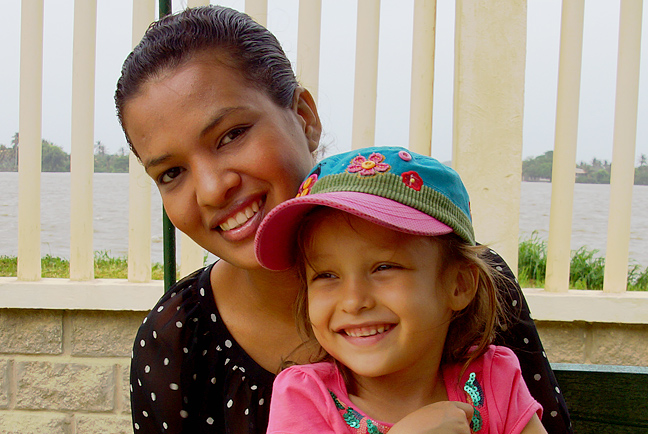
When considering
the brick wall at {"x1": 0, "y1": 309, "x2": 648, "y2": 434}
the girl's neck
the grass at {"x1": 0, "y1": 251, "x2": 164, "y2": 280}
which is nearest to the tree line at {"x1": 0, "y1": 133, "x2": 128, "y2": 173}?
the grass at {"x1": 0, "y1": 251, "x2": 164, "y2": 280}

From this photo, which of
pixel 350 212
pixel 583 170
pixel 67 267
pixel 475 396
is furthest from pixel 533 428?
pixel 67 267

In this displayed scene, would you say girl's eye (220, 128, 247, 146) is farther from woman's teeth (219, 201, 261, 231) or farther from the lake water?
the lake water

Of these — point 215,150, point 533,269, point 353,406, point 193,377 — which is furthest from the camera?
point 533,269

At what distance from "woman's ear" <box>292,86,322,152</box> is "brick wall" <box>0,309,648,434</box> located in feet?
5.32

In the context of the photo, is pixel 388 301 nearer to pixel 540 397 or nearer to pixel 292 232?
pixel 292 232

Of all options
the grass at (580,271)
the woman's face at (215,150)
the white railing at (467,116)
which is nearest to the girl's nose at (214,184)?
the woman's face at (215,150)

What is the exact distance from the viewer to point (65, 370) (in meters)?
2.81

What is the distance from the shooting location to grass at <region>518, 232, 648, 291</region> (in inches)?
116

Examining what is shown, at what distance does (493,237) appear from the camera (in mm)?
2645

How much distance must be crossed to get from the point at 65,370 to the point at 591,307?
7.82ft

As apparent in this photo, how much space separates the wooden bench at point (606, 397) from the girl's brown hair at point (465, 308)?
0.78ft

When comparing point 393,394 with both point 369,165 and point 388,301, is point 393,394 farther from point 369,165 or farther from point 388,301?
point 369,165

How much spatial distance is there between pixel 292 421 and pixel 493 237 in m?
1.75

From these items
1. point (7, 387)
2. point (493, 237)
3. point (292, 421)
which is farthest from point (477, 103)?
point (7, 387)
